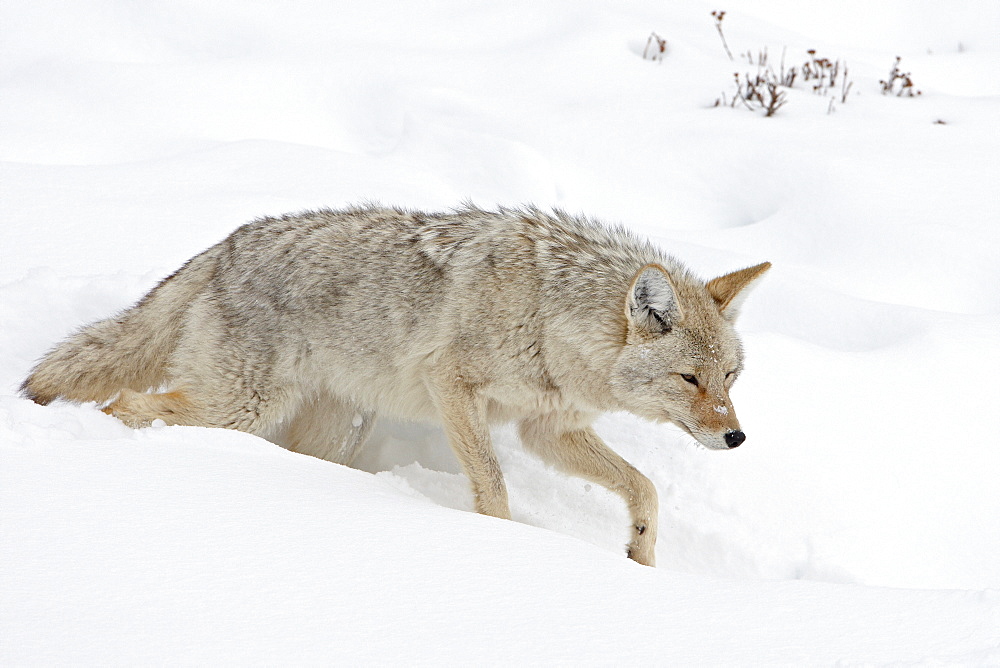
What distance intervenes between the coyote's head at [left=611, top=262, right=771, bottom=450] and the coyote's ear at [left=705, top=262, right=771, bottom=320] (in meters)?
0.09

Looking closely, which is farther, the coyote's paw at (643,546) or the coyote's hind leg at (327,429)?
the coyote's hind leg at (327,429)

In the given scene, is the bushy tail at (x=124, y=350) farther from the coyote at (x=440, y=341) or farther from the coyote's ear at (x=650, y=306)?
the coyote's ear at (x=650, y=306)

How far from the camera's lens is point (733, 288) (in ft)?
13.6

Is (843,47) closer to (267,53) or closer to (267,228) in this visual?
(267,53)

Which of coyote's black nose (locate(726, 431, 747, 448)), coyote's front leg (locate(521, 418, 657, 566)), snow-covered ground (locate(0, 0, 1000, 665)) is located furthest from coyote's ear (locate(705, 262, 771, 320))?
coyote's front leg (locate(521, 418, 657, 566))

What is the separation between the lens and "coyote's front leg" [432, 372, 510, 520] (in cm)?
420

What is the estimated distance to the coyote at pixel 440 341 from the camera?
4012 mm

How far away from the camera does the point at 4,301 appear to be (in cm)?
495

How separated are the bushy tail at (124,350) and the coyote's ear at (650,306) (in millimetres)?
2273

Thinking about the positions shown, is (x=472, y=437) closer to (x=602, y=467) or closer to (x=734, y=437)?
(x=602, y=467)

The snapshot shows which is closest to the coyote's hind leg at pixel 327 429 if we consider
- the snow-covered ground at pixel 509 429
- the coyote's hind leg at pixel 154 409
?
the snow-covered ground at pixel 509 429

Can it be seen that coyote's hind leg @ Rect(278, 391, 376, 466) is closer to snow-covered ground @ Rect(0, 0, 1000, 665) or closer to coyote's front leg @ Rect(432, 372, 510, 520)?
snow-covered ground @ Rect(0, 0, 1000, 665)

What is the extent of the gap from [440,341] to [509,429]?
112cm

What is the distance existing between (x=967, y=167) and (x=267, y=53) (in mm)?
7568
